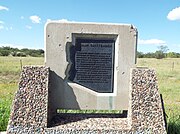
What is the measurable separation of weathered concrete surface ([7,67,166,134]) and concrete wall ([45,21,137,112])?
0.71 ft

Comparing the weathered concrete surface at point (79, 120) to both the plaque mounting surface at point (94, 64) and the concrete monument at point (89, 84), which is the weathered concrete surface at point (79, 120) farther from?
the plaque mounting surface at point (94, 64)

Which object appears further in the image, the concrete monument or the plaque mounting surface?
the plaque mounting surface

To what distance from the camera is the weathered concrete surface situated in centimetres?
480

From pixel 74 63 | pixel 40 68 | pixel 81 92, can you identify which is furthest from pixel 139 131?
pixel 40 68

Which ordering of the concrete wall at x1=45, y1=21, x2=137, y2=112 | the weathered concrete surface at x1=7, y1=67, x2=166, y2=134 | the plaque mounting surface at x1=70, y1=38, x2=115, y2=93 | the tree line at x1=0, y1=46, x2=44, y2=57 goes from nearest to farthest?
the weathered concrete surface at x1=7, y1=67, x2=166, y2=134 < the concrete wall at x1=45, y1=21, x2=137, y2=112 < the plaque mounting surface at x1=70, y1=38, x2=115, y2=93 < the tree line at x1=0, y1=46, x2=44, y2=57

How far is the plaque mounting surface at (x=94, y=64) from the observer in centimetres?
528

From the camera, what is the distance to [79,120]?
5199 millimetres

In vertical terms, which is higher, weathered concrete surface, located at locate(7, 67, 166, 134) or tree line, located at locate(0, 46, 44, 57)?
tree line, located at locate(0, 46, 44, 57)

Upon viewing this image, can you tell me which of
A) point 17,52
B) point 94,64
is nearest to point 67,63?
point 94,64

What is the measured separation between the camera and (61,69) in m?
5.20

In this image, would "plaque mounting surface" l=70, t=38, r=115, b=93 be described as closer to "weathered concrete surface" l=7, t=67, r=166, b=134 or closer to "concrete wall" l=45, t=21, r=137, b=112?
"concrete wall" l=45, t=21, r=137, b=112

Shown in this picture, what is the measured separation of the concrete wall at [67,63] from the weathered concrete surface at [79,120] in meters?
0.22

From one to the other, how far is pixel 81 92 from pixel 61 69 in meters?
0.52

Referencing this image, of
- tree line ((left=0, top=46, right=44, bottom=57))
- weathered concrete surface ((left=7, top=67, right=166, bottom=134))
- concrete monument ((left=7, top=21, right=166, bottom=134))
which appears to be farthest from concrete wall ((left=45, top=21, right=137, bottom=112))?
tree line ((left=0, top=46, right=44, bottom=57))
